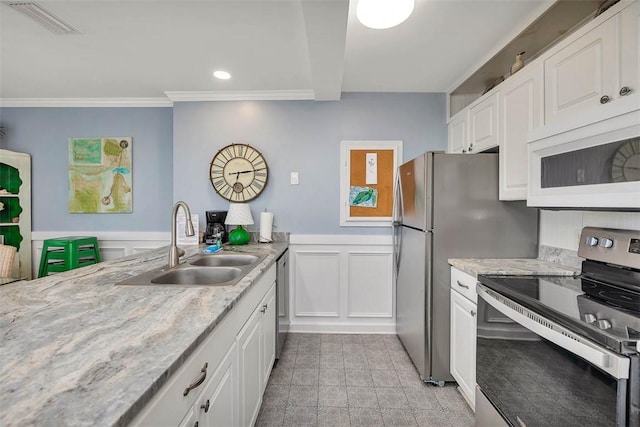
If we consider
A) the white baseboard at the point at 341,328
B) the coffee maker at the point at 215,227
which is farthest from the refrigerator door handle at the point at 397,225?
the coffee maker at the point at 215,227

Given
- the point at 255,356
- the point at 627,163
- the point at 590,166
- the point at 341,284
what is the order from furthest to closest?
the point at 341,284, the point at 255,356, the point at 590,166, the point at 627,163

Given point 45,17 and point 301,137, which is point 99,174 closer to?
point 45,17

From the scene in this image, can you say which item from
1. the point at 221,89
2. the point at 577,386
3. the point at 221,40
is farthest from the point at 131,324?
the point at 221,89

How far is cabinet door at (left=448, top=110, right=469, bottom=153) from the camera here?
8.00ft

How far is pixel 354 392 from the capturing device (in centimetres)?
192

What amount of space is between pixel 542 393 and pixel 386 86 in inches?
98.6

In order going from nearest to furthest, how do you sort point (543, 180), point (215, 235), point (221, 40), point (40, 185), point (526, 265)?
1. point (543, 180)
2. point (526, 265)
3. point (221, 40)
4. point (215, 235)
5. point (40, 185)

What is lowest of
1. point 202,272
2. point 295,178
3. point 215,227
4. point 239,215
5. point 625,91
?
point 202,272

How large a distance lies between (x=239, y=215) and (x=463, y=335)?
1.98m

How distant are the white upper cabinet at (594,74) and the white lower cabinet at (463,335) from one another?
957mm

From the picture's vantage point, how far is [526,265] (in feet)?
5.60

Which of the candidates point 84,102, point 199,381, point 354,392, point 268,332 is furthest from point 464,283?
point 84,102

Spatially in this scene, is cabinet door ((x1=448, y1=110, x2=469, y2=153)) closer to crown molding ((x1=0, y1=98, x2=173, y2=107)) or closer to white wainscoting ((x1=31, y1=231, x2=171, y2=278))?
crown molding ((x1=0, y1=98, x2=173, y2=107))

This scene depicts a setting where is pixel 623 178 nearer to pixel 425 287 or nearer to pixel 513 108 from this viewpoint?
pixel 513 108
